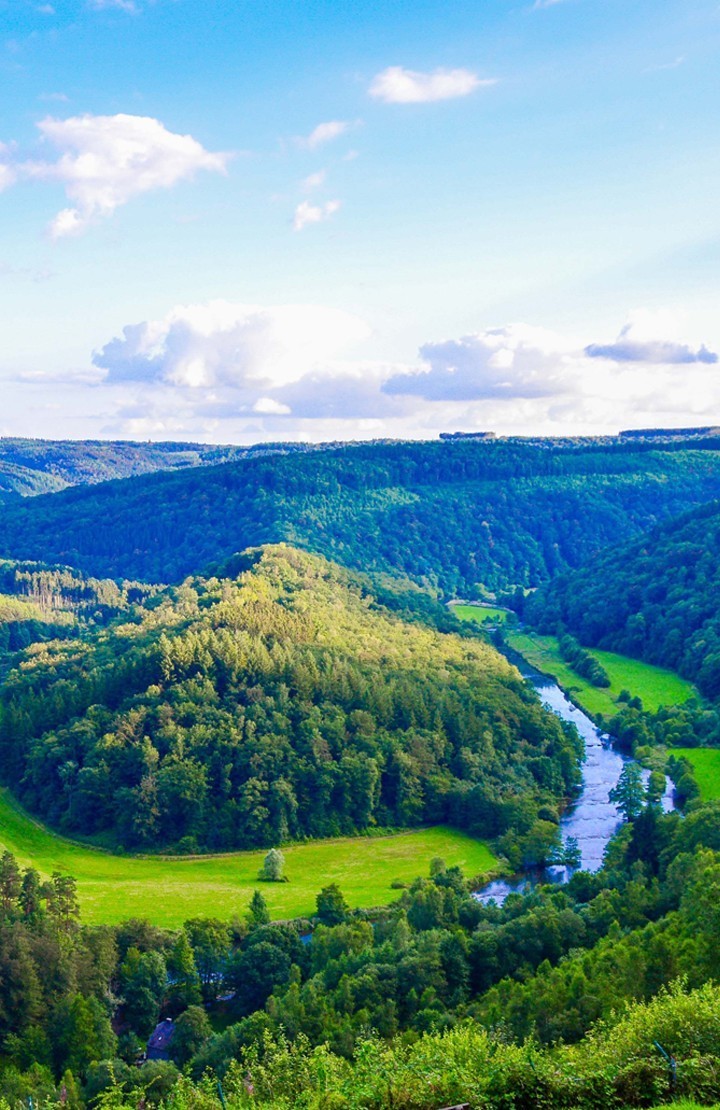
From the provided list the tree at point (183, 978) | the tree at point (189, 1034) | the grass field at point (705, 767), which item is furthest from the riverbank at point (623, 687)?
Answer: the tree at point (189, 1034)

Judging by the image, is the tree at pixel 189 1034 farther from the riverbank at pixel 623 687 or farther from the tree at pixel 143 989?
the riverbank at pixel 623 687

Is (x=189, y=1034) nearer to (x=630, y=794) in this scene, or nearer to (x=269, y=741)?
(x=269, y=741)

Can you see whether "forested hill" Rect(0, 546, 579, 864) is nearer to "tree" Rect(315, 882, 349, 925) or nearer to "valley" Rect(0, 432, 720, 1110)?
"valley" Rect(0, 432, 720, 1110)

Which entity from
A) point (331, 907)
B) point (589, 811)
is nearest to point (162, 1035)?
point (331, 907)

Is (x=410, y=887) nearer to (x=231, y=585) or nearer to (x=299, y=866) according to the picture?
(x=299, y=866)

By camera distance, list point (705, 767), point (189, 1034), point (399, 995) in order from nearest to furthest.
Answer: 1. point (399, 995)
2. point (189, 1034)
3. point (705, 767)

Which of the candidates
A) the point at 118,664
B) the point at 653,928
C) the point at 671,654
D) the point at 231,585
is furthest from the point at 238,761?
the point at 671,654

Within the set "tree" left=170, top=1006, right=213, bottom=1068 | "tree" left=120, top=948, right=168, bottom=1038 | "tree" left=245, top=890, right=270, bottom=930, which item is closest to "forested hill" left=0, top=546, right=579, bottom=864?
"tree" left=245, top=890, right=270, bottom=930
